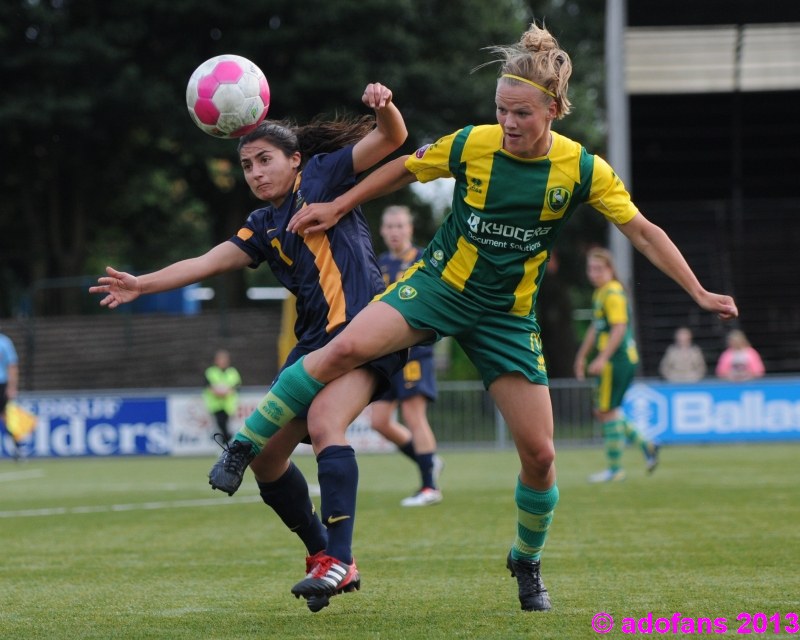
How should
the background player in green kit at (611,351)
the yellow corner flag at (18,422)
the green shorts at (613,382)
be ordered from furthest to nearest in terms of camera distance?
the yellow corner flag at (18,422) < the green shorts at (613,382) < the background player in green kit at (611,351)

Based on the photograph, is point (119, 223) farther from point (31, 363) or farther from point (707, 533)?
point (707, 533)

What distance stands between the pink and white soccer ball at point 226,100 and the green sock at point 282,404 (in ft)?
4.13

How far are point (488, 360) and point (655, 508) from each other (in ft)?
16.6

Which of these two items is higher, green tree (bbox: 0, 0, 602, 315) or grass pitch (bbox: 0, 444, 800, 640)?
green tree (bbox: 0, 0, 602, 315)

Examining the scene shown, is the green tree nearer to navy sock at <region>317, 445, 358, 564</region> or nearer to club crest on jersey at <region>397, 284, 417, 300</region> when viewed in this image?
club crest on jersey at <region>397, 284, 417, 300</region>

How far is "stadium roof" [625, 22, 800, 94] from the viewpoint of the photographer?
27.7 metres

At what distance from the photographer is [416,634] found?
4820 mm

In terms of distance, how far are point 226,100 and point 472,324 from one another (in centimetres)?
159

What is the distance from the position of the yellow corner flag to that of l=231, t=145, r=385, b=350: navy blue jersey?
14350 mm

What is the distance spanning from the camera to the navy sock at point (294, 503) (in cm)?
574

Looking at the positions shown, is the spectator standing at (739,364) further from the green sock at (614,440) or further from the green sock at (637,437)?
the green sock at (614,440)

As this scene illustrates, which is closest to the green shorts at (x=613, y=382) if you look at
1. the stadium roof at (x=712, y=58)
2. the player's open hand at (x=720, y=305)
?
the player's open hand at (x=720, y=305)

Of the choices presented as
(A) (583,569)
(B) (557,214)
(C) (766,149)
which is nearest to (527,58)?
(B) (557,214)

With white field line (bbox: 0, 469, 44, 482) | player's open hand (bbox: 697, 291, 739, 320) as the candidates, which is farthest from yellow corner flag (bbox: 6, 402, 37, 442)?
player's open hand (bbox: 697, 291, 739, 320)
